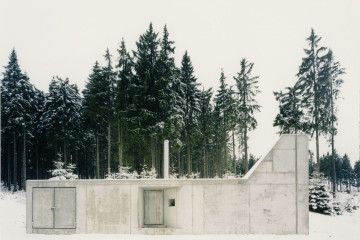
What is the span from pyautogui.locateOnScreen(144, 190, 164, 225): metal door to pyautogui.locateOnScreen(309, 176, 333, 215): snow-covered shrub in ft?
39.9

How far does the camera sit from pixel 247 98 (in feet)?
109

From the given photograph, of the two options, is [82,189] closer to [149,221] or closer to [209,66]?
[149,221]

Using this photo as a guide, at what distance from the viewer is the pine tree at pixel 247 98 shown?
108 ft

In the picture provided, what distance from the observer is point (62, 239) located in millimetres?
12031

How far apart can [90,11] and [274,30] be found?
11.4 meters

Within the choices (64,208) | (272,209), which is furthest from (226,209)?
(64,208)

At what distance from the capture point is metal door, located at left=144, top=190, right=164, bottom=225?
14.8 metres

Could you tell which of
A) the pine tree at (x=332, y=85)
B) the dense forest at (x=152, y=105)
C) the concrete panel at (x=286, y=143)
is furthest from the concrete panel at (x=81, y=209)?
the pine tree at (x=332, y=85)

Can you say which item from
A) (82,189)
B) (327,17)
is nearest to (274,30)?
(327,17)

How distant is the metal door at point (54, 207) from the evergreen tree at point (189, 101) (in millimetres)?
20304

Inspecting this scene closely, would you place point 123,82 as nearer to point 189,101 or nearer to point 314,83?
point 189,101

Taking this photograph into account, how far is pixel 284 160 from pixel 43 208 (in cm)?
1028

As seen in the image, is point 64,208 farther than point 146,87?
No

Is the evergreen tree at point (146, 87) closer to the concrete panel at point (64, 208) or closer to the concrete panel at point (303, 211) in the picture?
the concrete panel at point (64, 208)
